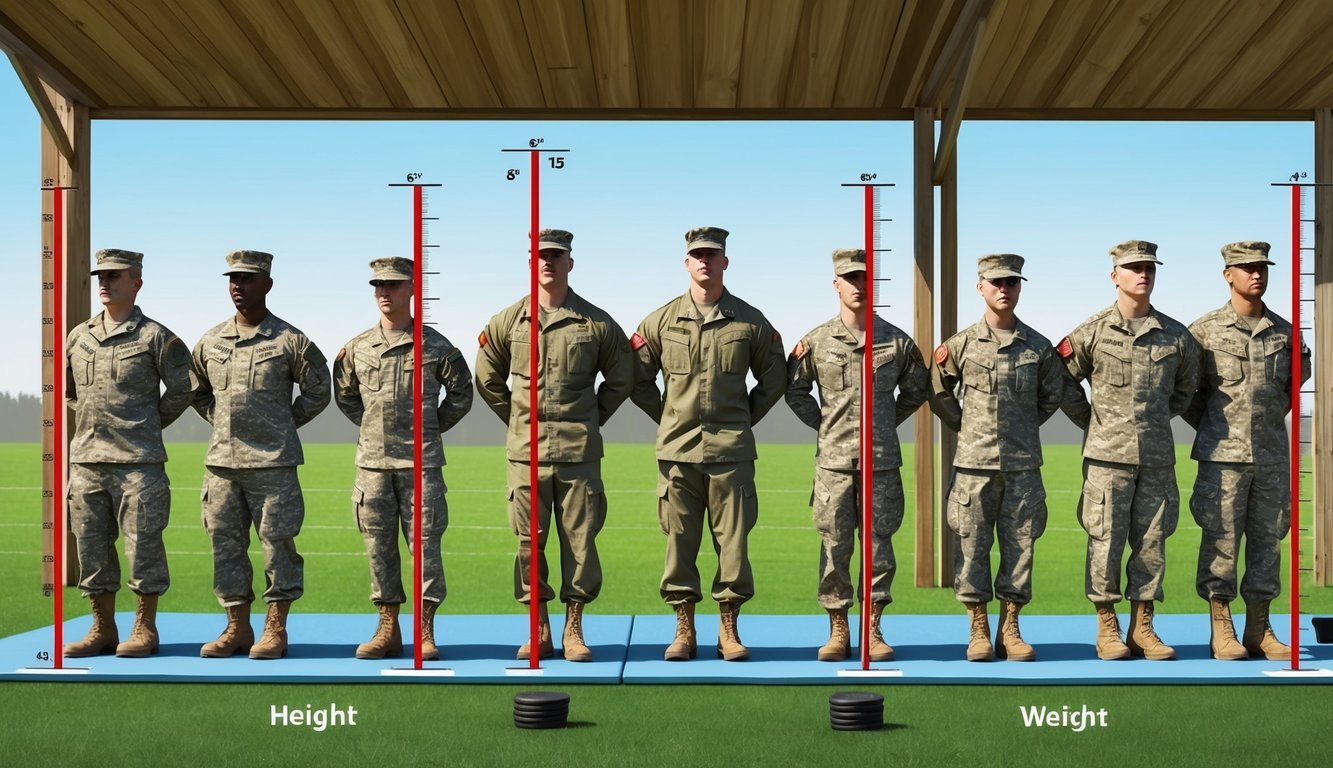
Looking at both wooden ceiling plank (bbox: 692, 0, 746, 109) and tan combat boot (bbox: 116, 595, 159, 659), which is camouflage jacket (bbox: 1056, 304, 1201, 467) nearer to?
wooden ceiling plank (bbox: 692, 0, 746, 109)

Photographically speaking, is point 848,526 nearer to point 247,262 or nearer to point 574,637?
point 574,637

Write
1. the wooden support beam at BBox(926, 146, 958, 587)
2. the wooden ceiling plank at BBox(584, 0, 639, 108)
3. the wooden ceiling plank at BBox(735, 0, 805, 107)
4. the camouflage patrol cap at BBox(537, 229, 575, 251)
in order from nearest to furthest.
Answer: the camouflage patrol cap at BBox(537, 229, 575, 251)
the wooden ceiling plank at BBox(735, 0, 805, 107)
the wooden ceiling plank at BBox(584, 0, 639, 108)
the wooden support beam at BBox(926, 146, 958, 587)

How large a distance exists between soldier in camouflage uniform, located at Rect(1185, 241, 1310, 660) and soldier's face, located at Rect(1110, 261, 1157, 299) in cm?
46

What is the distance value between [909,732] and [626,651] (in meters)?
2.17

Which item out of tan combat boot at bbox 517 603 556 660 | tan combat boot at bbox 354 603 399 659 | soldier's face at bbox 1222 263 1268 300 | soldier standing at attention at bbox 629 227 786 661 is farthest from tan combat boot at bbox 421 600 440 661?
soldier's face at bbox 1222 263 1268 300

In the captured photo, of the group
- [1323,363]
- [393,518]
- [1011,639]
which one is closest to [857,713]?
[1011,639]

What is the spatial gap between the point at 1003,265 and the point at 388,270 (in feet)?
10.5

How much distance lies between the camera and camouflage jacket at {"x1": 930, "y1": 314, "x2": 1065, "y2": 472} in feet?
25.4

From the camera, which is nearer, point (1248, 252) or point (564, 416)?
point (564, 416)

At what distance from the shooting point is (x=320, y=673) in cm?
744

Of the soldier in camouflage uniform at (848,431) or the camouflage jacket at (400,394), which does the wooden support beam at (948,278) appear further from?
the camouflage jacket at (400,394)

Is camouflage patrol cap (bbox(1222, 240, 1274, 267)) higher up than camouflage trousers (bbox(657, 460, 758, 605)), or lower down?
higher up

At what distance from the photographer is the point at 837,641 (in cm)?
791

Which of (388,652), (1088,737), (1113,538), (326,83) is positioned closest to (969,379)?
(1113,538)
